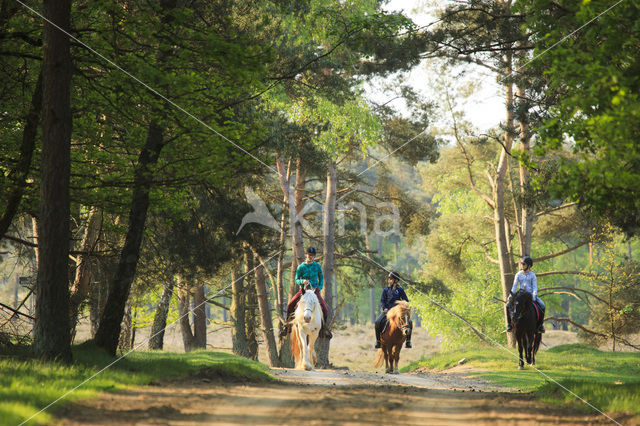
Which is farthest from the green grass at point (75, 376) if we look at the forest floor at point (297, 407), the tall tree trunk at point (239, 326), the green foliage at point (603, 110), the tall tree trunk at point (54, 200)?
the tall tree trunk at point (239, 326)

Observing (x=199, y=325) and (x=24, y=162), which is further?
(x=199, y=325)

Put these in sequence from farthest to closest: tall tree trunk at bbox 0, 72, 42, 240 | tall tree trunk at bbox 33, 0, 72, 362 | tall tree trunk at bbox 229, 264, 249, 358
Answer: tall tree trunk at bbox 229, 264, 249, 358
tall tree trunk at bbox 0, 72, 42, 240
tall tree trunk at bbox 33, 0, 72, 362

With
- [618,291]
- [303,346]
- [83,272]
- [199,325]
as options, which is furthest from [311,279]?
[618,291]

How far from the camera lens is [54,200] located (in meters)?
9.73

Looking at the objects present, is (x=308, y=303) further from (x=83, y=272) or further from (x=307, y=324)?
(x=83, y=272)

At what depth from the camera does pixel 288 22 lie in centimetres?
2273

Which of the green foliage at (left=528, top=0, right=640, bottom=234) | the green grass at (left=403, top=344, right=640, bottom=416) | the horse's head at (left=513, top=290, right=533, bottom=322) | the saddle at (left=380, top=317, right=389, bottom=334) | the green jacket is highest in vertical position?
the green foliage at (left=528, top=0, right=640, bottom=234)

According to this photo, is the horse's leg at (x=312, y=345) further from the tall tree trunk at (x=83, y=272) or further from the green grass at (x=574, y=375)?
the tall tree trunk at (x=83, y=272)

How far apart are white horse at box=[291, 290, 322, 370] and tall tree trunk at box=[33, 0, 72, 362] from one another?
6597 millimetres

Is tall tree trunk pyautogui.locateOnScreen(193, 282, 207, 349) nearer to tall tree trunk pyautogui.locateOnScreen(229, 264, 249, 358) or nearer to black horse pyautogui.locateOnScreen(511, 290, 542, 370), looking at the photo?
tall tree trunk pyautogui.locateOnScreen(229, 264, 249, 358)

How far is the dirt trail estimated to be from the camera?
650 centimetres

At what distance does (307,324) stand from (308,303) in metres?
0.54

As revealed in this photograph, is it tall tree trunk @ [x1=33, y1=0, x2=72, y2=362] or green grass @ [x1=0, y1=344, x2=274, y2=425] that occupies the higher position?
tall tree trunk @ [x1=33, y1=0, x2=72, y2=362]

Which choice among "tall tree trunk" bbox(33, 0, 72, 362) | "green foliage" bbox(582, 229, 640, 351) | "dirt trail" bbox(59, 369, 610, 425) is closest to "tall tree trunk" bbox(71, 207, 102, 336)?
"tall tree trunk" bbox(33, 0, 72, 362)
